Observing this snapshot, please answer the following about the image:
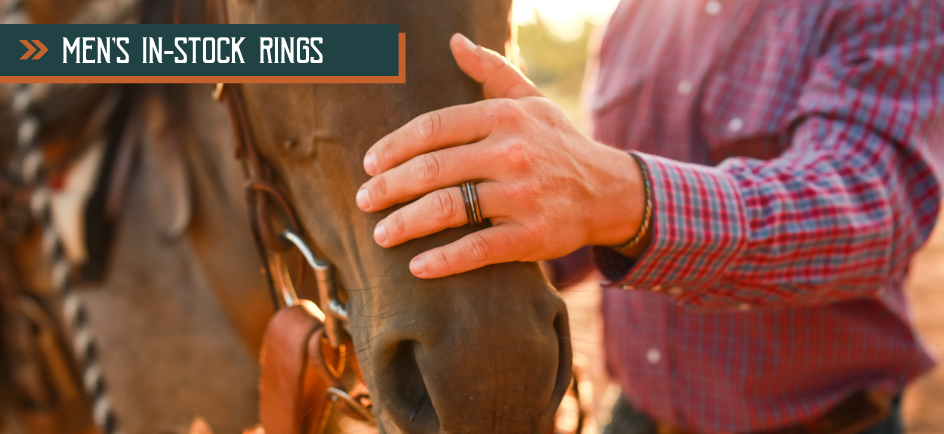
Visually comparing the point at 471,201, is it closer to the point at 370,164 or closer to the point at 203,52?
the point at 370,164

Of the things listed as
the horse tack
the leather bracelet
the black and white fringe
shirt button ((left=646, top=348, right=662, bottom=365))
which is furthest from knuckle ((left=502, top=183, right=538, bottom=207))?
the black and white fringe

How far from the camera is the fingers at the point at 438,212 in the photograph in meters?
0.95

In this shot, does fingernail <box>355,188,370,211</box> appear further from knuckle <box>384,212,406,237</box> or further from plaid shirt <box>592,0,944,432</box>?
plaid shirt <box>592,0,944,432</box>

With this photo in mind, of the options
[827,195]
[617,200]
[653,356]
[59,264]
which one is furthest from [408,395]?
[59,264]

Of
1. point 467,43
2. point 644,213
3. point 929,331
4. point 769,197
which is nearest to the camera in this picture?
point 467,43

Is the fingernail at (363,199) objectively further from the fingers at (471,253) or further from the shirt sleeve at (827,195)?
the shirt sleeve at (827,195)

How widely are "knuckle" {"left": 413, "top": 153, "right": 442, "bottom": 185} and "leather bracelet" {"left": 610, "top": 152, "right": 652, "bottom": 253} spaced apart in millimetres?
469

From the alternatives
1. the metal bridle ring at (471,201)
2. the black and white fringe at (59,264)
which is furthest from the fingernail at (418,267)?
the black and white fringe at (59,264)

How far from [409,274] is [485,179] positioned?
20 cm

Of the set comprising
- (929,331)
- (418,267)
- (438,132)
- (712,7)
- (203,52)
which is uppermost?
(712,7)

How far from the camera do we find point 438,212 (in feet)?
3.13

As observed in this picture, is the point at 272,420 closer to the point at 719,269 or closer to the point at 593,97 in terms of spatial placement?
the point at 719,269

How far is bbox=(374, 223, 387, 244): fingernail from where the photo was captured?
100 centimetres

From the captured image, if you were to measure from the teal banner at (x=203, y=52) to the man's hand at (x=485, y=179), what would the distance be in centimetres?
16
